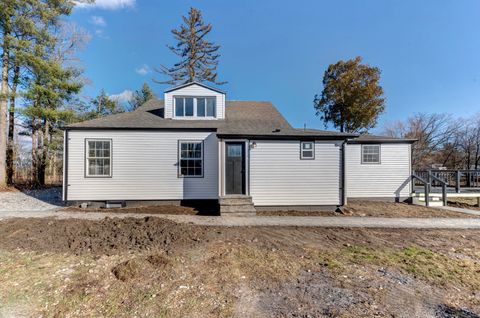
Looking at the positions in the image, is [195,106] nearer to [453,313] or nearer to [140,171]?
[140,171]

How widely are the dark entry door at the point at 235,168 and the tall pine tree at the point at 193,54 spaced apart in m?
18.6

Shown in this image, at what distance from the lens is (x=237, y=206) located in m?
7.98

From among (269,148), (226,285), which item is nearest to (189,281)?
(226,285)

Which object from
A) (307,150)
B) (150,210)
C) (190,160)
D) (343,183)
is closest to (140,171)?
(150,210)

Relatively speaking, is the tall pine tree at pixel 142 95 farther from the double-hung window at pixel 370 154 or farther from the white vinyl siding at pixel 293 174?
the double-hung window at pixel 370 154

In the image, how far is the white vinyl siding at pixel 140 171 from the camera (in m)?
8.91

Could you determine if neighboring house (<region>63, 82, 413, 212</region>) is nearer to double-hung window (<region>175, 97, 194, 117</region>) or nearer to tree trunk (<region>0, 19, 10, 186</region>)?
double-hung window (<region>175, 97, 194, 117</region>)

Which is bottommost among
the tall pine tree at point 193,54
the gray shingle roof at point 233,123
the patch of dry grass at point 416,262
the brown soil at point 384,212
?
the brown soil at point 384,212

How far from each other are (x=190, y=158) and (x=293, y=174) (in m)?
4.32

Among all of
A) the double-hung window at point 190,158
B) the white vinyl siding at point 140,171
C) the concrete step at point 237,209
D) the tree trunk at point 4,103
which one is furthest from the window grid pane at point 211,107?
the tree trunk at point 4,103

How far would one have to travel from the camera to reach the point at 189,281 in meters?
3.38

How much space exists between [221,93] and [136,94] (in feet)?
79.0

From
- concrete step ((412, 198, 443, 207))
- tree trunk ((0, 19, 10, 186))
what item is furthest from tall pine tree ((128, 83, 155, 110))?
concrete step ((412, 198, 443, 207))

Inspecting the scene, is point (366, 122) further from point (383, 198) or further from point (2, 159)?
point (2, 159)
